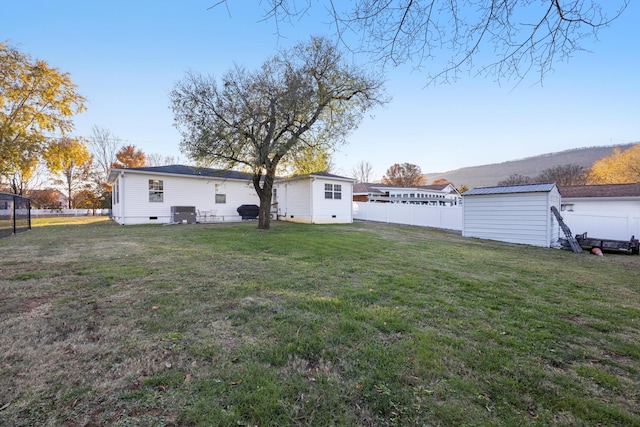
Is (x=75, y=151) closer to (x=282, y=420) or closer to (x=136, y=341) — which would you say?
(x=136, y=341)

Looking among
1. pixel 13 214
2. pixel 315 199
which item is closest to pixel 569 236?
pixel 315 199

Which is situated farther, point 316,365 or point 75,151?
point 75,151

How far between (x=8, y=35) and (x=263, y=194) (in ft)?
49.6

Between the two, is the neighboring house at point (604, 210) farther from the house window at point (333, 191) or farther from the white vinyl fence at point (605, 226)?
the house window at point (333, 191)

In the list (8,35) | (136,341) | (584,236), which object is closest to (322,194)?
(584,236)

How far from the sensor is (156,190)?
16359mm

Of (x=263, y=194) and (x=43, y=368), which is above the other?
(x=263, y=194)

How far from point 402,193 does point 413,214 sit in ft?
60.8

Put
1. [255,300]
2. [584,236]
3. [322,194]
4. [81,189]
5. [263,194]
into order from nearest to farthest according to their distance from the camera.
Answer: [255,300] < [584,236] < [263,194] < [322,194] < [81,189]

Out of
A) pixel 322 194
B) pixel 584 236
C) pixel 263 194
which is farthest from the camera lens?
pixel 322 194

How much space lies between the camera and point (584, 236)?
39.7ft

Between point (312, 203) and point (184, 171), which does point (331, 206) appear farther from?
point (184, 171)

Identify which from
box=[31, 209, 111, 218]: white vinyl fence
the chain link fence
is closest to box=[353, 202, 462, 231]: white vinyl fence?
the chain link fence

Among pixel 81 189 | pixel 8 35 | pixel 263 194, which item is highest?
pixel 8 35
